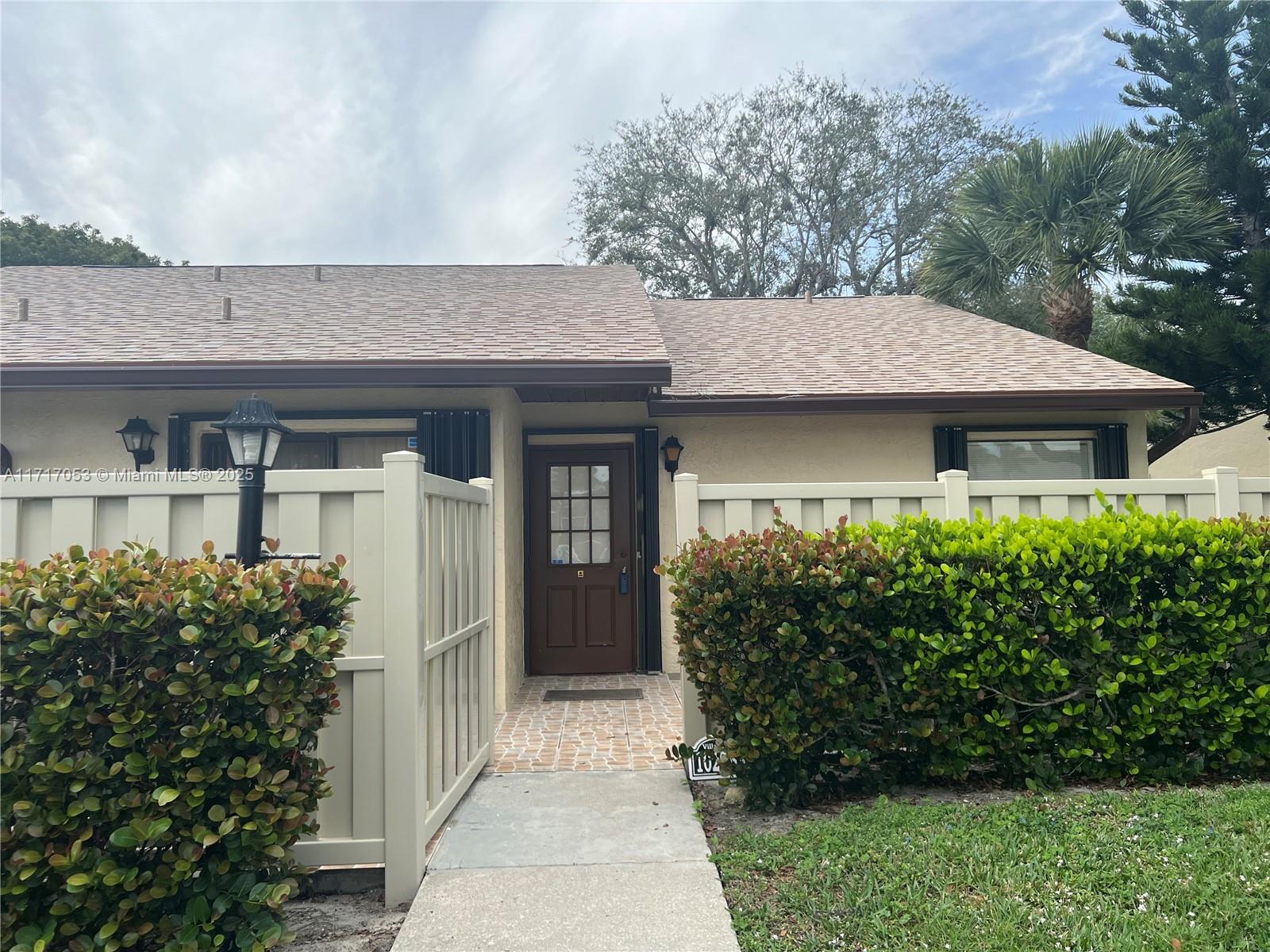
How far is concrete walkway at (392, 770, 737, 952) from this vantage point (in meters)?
2.48

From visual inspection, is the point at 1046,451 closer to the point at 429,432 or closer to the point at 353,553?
the point at 429,432

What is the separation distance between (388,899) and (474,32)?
9.85m

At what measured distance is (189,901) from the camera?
2.36 metres

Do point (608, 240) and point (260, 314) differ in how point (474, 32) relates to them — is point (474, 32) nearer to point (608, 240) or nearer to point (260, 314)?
point (260, 314)

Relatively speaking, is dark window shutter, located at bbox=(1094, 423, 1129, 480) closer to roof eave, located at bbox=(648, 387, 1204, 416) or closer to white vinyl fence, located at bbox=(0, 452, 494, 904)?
roof eave, located at bbox=(648, 387, 1204, 416)

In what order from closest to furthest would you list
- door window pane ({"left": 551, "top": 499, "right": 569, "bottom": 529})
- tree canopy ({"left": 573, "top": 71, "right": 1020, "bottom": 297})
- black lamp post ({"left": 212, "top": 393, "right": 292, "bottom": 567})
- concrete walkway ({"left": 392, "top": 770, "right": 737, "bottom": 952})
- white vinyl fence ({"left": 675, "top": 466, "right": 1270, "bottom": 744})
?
concrete walkway ({"left": 392, "top": 770, "right": 737, "bottom": 952}) → black lamp post ({"left": 212, "top": 393, "right": 292, "bottom": 567}) → white vinyl fence ({"left": 675, "top": 466, "right": 1270, "bottom": 744}) → door window pane ({"left": 551, "top": 499, "right": 569, "bottom": 529}) → tree canopy ({"left": 573, "top": 71, "right": 1020, "bottom": 297})

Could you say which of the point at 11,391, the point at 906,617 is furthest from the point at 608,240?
the point at 906,617

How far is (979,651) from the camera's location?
140 inches

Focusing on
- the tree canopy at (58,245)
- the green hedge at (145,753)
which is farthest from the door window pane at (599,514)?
the tree canopy at (58,245)

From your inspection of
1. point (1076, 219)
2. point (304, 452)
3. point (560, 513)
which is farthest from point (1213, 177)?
point (304, 452)

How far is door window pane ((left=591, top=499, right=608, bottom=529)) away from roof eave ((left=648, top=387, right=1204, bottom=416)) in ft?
3.83

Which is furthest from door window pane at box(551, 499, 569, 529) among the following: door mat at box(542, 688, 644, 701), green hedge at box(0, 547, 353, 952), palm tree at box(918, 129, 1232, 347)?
palm tree at box(918, 129, 1232, 347)

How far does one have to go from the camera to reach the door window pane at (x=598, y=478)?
25.5ft

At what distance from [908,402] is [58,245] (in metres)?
26.4
